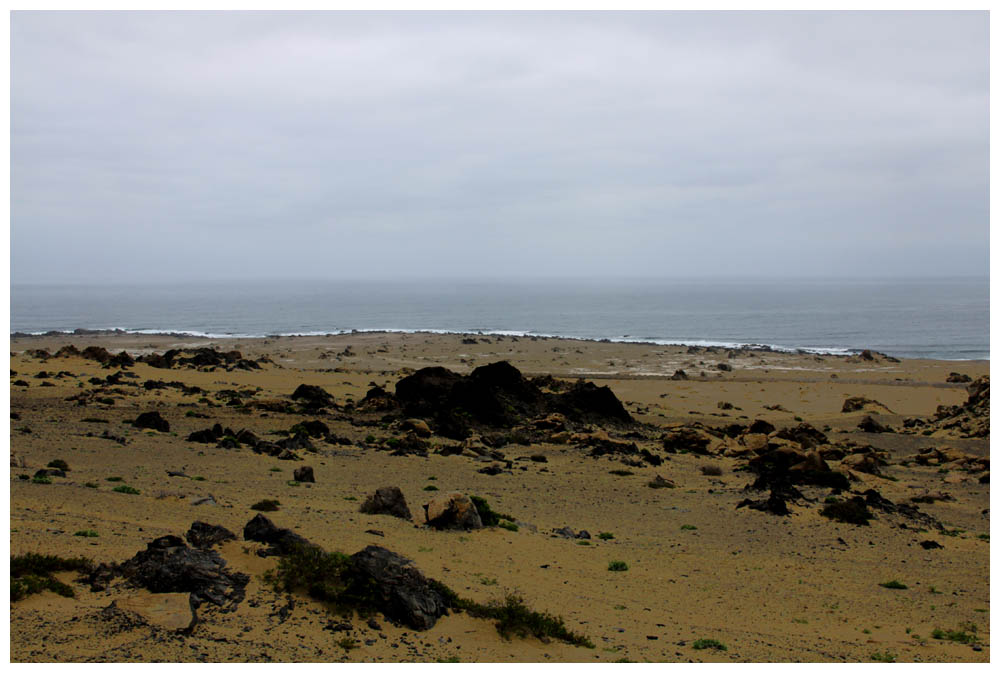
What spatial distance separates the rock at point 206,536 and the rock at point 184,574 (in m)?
0.76

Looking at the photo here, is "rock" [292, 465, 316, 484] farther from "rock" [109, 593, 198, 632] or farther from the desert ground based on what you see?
"rock" [109, 593, 198, 632]

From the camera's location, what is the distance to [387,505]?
16172 millimetres

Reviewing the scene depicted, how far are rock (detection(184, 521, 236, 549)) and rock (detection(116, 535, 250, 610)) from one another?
0.76 m

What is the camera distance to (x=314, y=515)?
1555cm

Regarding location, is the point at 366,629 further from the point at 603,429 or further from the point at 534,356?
the point at 534,356

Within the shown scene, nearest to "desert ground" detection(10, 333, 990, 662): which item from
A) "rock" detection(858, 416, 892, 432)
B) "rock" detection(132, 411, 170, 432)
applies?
"rock" detection(132, 411, 170, 432)

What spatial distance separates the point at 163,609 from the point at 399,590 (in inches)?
115

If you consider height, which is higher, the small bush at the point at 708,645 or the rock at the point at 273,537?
the rock at the point at 273,537

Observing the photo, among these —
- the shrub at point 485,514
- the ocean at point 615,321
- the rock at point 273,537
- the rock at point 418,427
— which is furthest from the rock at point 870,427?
the ocean at point 615,321

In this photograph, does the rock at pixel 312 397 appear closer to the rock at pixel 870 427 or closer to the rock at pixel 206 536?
the rock at pixel 206 536

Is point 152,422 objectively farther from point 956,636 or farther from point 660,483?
point 956,636

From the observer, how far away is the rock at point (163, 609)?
869 cm

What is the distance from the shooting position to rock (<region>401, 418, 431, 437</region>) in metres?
27.9

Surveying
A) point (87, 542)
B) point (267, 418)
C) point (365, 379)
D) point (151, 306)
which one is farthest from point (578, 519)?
point (151, 306)
